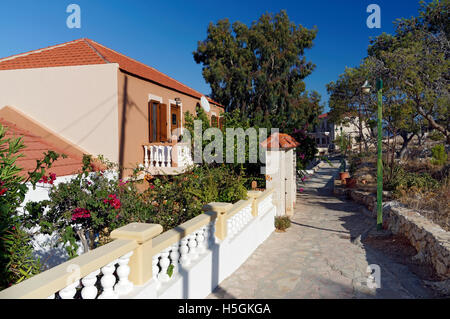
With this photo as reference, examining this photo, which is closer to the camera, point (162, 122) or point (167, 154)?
point (167, 154)

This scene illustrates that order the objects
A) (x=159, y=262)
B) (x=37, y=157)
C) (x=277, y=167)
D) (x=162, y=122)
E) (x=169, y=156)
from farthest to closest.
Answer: (x=162, y=122) < (x=169, y=156) < (x=277, y=167) < (x=37, y=157) < (x=159, y=262)

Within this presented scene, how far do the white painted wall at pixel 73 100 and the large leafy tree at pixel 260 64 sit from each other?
13.8 metres

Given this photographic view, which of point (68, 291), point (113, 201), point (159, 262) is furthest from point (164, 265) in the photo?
point (113, 201)

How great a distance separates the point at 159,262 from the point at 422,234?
16.2 feet

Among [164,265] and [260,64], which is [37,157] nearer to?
[164,265]

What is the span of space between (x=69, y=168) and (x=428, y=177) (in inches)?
423

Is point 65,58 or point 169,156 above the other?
point 65,58

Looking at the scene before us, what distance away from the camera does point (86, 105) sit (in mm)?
9508

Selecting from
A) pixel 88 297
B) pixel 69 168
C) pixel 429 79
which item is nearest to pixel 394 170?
pixel 429 79

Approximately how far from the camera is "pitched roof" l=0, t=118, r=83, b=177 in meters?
6.80

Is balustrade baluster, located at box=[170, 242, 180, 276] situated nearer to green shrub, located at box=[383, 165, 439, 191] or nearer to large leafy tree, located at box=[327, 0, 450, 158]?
green shrub, located at box=[383, 165, 439, 191]

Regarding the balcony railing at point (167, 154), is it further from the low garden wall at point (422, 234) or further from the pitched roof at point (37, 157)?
the low garden wall at point (422, 234)

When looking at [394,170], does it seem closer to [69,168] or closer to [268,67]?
[69,168]

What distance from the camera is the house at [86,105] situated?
30.6 feet
